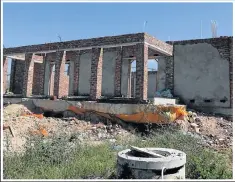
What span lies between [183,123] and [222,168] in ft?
16.6

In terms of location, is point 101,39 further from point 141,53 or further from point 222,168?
point 222,168

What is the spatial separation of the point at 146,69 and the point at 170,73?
2.58 meters

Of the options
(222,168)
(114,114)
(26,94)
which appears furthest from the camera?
(26,94)

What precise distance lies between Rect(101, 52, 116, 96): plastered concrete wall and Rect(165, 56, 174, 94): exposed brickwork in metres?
3.08

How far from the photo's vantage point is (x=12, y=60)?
20.5 m

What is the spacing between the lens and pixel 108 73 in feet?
52.9

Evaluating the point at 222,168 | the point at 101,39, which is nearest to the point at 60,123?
the point at 101,39

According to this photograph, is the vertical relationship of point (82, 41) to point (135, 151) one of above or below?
above

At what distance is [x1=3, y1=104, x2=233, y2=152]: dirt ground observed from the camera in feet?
33.0

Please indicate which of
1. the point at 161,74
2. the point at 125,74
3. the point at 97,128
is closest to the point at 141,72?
the point at 161,74

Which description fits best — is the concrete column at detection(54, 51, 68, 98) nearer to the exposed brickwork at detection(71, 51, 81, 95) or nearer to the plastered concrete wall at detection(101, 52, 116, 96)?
the exposed brickwork at detection(71, 51, 81, 95)

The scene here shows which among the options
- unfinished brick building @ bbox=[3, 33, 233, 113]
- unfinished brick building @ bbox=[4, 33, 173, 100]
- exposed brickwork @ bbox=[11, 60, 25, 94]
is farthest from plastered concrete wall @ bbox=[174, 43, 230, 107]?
exposed brickwork @ bbox=[11, 60, 25, 94]

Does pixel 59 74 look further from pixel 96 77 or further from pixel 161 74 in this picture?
pixel 161 74

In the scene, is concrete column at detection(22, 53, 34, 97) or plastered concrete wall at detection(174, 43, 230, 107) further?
concrete column at detection(22, 53, 34, 97)
